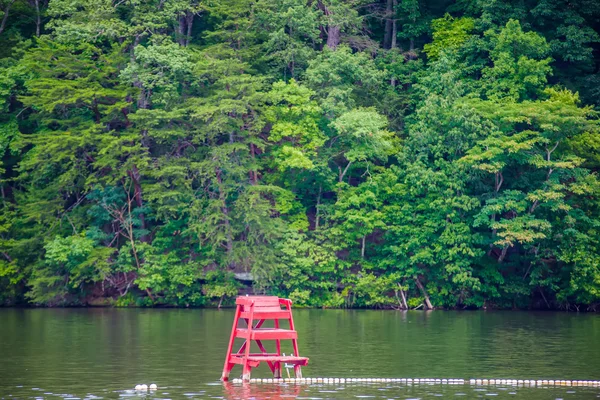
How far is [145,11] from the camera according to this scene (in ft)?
154

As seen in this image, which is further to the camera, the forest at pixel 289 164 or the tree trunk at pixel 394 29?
the tree trunk at pixel 394 29

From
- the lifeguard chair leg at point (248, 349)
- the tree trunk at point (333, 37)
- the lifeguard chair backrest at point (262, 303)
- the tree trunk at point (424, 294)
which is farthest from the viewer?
the tree trunk at point (333, 37)

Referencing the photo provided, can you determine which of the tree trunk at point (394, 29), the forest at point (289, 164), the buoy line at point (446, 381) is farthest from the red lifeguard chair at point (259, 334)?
the tree trunk at point (394, 29)

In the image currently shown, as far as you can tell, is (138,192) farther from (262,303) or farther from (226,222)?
(262,303)

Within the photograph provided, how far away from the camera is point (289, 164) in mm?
44938

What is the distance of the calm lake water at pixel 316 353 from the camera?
19.0 meters

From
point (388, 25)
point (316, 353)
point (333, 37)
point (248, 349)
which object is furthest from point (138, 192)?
point (248, 349)

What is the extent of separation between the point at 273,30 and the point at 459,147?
11036mm

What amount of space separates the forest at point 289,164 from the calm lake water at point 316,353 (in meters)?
4.42

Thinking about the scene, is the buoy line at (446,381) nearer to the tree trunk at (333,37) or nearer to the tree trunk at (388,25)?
the tree trunk at (333,37)

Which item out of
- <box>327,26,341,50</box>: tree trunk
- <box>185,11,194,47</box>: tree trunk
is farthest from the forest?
<box>327,26,341,50</box>: tree trunk

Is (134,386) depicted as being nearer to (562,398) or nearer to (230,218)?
(562,398)

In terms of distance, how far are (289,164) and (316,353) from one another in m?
20.0

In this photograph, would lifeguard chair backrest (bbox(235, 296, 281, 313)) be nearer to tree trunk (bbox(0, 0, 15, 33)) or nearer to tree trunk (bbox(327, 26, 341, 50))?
tree trunk (bbox(327, 26, 341, 50))
